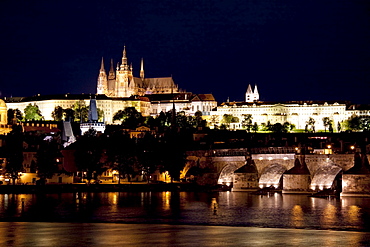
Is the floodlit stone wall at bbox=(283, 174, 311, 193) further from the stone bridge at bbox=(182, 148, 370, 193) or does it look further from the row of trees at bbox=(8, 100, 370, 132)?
the row of trees at bbox=(8, 100, 370, 132)

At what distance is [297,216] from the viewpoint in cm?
4591

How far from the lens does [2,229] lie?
3719cm

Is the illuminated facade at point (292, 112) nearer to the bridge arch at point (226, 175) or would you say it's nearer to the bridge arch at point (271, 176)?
the bridge arch at point (226, 175)

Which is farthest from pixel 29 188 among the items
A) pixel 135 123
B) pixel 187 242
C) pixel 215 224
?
pixel 135 123

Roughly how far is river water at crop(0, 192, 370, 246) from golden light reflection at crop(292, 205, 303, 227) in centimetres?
5

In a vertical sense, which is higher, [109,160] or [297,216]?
[109,160]

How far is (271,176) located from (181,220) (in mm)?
21849

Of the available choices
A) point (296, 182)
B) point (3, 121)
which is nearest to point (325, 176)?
point (296, 182)

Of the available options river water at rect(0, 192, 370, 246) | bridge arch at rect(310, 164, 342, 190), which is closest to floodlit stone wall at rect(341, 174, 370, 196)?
river water at rect(0, 192, 370, 246)

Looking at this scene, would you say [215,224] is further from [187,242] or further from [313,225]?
[187,242]

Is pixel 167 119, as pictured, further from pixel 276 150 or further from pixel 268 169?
pixel 268 169

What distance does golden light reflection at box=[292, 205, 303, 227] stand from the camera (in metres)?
42.4

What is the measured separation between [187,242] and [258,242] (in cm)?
269

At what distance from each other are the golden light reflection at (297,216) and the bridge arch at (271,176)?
12.5 meters
